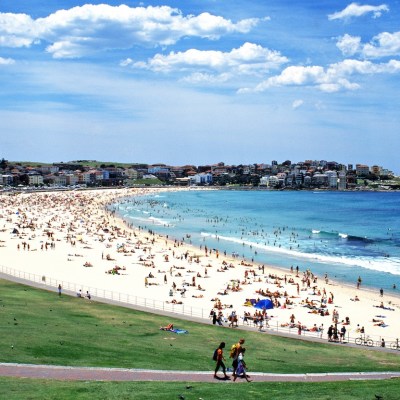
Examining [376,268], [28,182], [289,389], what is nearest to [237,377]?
[289,389]

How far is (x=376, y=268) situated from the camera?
43.8m

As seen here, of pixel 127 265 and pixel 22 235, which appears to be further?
pixel 22 235

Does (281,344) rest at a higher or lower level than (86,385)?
lower

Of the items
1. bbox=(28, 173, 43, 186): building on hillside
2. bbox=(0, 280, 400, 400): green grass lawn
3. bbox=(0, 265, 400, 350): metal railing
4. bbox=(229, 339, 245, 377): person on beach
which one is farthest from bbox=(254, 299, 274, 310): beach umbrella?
bbox=(28, 173, 43, 186): building on hillside

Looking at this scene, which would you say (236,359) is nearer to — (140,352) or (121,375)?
(121,375)

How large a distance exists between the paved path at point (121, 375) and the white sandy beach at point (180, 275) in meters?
10.4

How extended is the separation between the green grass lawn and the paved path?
51 cm

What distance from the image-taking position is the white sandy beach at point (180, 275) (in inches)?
1139

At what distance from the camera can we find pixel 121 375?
508 inches

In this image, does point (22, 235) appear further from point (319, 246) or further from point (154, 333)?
point (154, 333)

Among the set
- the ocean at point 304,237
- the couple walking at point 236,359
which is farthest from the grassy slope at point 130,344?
the ocean at point 304,237

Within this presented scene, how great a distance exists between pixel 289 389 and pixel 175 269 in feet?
97.9

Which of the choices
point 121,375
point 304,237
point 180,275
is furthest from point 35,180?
point 121,375

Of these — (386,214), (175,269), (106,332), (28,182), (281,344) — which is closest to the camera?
(106,332)
